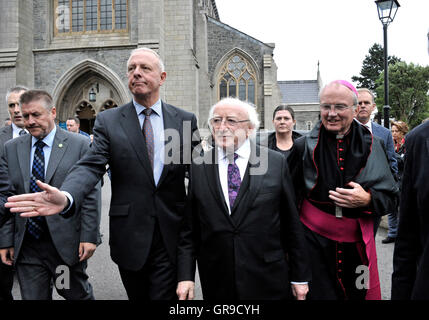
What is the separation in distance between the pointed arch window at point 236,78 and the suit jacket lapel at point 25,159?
20688 mm

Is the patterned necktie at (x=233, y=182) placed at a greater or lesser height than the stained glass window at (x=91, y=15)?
lesser

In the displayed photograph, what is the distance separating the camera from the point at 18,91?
14.1ft

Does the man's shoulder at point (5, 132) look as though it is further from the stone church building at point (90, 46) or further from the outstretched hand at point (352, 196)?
the stone church building at point (90, 46)

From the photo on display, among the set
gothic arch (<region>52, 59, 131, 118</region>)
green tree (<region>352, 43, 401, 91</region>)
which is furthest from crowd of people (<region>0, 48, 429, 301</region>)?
green tree (<region>352, 43, 401, 91</region>)

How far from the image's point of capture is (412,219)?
5.53 feet

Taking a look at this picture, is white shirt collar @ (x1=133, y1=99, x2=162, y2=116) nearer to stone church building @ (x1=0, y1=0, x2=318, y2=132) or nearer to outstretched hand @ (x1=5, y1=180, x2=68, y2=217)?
outstretched hand @ (x1=5, y1=180, x2=68, y2=217)

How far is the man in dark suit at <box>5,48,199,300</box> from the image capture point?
8.23 feet

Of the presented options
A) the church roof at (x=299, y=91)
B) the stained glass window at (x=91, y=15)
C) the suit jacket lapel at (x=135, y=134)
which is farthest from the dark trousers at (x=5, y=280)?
the church roof at (x=299, y=91)

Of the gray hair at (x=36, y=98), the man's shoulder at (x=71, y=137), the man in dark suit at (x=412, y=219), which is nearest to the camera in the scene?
the man in dark suit at (x=412, y=219)

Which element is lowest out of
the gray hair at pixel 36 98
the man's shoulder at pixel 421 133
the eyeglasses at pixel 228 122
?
the man's shoulder at pixel 421 133

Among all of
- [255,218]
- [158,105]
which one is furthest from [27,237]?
[255,218]

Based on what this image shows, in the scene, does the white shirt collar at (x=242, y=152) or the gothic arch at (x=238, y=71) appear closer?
the white shirt collar at (x=242, y=152)

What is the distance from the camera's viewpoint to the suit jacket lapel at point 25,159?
2863 mm

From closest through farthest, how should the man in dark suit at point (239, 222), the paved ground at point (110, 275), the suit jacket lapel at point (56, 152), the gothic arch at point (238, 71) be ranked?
the man in dark suit at point (239, 222) → the suit jacket lapel at point (56, 152) → the paved ground at point (110, 275) → the gothic arch at point (238, 71)
